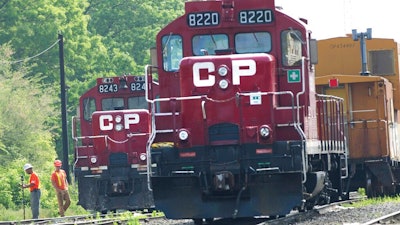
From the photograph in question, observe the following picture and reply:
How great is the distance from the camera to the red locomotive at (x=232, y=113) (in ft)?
59.3

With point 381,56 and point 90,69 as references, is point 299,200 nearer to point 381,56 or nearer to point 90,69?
point 381,56

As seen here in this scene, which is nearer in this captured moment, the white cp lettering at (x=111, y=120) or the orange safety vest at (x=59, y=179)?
the orange safety vest at (x=59, y=179)

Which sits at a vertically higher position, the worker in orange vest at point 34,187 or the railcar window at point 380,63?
the railcar window at point 380,63

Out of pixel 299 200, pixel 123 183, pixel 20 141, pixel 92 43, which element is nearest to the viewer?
pixel 299 200

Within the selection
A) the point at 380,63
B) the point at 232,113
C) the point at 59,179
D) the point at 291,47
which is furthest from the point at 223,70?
the point at 380,63

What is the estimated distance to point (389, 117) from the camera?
1064 inches

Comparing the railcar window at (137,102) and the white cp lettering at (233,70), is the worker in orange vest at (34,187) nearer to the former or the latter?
the railcar window at (137,102)

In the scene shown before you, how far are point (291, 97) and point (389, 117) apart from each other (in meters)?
8.84

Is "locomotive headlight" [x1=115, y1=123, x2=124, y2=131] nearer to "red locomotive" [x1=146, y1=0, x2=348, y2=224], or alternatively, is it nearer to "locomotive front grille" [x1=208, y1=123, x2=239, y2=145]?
"red locomotive" [x1=146, y1=0, x2=348, y2=224]

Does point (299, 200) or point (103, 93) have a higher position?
point (103, 93)

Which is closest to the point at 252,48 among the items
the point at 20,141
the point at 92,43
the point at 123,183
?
the point at 123,183

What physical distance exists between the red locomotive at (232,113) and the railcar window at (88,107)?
31.0ft

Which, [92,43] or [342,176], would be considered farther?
[92,43]

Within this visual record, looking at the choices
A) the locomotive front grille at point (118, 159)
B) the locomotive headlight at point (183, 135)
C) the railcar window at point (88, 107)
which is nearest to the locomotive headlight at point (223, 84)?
the locomotive headlight at point (183, 135)
